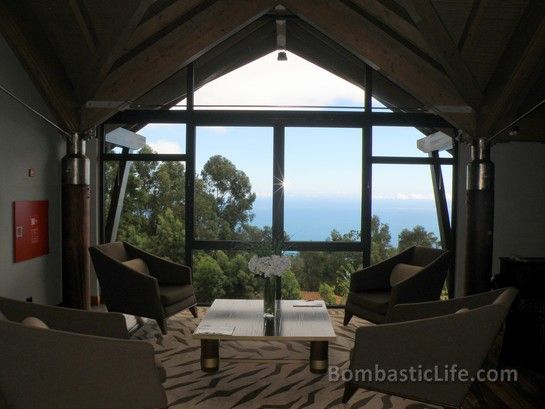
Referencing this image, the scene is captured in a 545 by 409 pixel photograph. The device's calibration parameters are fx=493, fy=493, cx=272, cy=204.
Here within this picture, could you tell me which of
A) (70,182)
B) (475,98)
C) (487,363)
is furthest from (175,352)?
(475,98)

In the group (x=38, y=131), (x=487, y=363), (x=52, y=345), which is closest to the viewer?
(x=52, y=345)

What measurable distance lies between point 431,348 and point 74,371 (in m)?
1.99

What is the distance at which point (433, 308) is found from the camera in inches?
131

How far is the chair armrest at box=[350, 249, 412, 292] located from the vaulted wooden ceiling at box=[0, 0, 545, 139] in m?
A: 1.82

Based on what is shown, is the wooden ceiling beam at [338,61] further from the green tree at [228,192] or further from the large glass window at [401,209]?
the green tree at [228,192]

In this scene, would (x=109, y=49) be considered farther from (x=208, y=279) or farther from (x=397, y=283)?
(x=397, y=283)

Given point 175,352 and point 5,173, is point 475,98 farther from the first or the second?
point 5,173

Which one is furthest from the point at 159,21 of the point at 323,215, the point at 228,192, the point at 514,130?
the point at 514,130

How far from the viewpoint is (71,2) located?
4.76m

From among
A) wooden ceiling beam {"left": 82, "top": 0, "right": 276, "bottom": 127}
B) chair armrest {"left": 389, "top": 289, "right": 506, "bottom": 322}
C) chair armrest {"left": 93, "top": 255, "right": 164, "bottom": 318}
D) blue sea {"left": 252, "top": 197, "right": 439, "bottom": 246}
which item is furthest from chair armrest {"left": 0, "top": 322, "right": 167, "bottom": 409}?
blue sea {"left": 252, "top": 197, "right": 439, "bottom": 246}

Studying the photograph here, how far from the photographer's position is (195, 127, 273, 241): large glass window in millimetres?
6336

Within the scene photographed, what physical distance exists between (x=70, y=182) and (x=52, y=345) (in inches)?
134

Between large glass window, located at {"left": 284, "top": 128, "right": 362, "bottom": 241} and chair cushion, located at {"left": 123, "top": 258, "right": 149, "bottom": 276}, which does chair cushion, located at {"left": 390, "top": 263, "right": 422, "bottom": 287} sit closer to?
large glass window, located at {"left": 284, "top": 128, "right": 362, "bottom": 241}

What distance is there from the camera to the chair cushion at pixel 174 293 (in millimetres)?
4859
